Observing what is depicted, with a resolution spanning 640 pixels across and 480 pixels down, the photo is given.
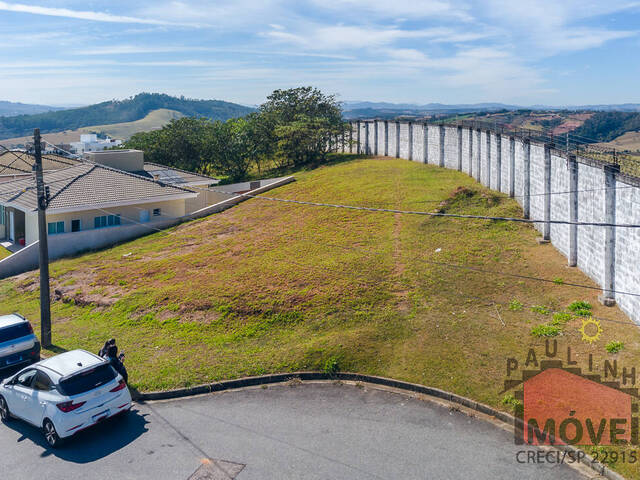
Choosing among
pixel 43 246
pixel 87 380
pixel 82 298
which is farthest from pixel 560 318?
pixel 82 298

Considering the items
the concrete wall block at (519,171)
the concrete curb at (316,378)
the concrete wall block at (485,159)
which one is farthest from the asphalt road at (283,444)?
the concrete wall block at (485,159)

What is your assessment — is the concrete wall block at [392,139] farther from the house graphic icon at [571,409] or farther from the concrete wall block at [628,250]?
the house graphic icon at [571,409]

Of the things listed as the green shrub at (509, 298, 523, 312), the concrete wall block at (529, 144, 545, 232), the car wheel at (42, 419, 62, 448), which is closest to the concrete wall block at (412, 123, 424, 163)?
the concrete wall block at (529, 144, 545, 232)

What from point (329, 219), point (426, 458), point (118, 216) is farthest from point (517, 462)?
point (118, 216)

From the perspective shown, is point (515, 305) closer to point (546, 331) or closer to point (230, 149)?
point (546, 331)

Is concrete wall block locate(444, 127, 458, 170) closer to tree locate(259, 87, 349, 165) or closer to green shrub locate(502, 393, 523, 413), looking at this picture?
tree locate(259, 87, 349, 165)

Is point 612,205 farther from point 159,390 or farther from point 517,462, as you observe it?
point 159,390
